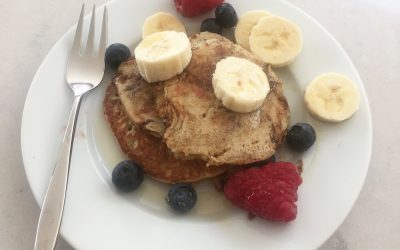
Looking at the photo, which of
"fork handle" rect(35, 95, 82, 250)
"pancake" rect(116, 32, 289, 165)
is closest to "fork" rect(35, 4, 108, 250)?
"fork handle" rect(35, 95, 82, 250)

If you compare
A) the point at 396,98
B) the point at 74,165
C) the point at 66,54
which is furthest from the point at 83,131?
the point at 396,98

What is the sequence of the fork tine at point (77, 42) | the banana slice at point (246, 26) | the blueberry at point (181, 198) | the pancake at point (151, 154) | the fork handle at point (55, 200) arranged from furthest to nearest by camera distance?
1. the banana slice at point (246, 26)
2. the fork tine at point (77, 42)
3. the pancake at point (151, 154)
4. the blueberry at point (181, 198)
5. the fork handle at point (55, 200)

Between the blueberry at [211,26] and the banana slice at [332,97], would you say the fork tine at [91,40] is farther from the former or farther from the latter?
the banana slice at [332,97]

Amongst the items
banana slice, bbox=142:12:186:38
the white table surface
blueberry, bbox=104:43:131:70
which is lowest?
the white table surface

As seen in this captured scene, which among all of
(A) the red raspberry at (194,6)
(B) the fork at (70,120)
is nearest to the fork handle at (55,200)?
(B) the fork at (70,120)

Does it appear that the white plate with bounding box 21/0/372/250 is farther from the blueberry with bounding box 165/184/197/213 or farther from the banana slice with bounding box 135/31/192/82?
the banana slice with bounding box 135/31/192/82
